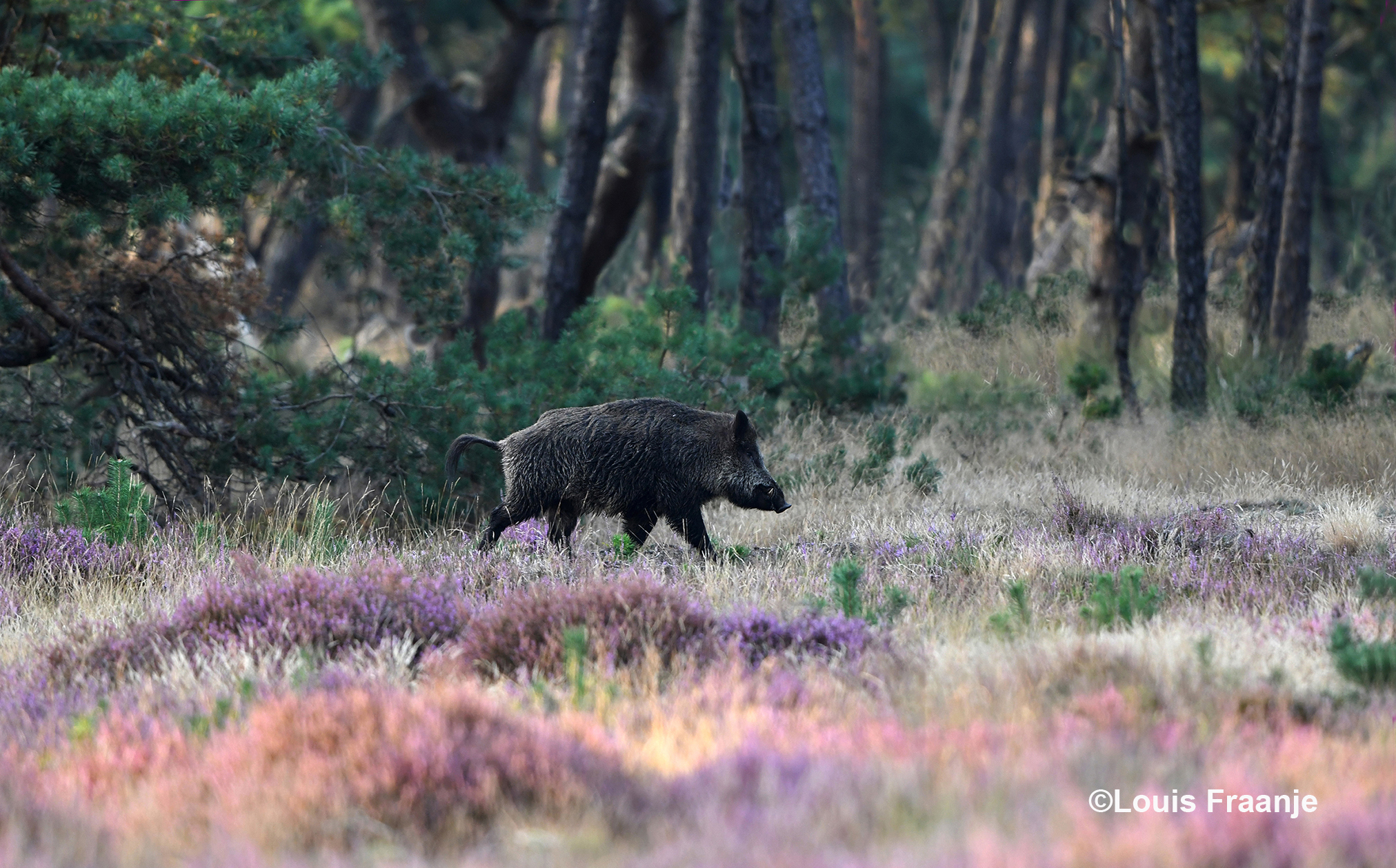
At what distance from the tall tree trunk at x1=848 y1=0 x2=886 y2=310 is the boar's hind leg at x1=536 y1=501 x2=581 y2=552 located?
19590 millimetres

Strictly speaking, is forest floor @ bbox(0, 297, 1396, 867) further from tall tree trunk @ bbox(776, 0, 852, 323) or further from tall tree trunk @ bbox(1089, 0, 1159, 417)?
tall tree trunk @ bbox(776, 0, 852, 323)

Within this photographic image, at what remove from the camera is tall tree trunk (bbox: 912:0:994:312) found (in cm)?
2658

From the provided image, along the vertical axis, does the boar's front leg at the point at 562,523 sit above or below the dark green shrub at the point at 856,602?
below

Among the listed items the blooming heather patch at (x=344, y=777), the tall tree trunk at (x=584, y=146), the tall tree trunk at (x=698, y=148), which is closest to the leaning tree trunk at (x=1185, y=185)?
the tall tree trunk at (x=698, y=148)

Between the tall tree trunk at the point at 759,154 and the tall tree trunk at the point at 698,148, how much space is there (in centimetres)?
147

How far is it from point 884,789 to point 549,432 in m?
5.06

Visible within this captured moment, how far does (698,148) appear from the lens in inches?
725

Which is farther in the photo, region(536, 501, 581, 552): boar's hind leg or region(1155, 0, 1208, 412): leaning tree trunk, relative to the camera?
region(1155, 0, 1208, 412): leaning tree trunk

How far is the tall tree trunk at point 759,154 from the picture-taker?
1625 centimetres

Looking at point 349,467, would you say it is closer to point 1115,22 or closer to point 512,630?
point 512,630

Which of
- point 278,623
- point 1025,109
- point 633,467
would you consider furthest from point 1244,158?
point 278,623

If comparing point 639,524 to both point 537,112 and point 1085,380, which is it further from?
point 537,112

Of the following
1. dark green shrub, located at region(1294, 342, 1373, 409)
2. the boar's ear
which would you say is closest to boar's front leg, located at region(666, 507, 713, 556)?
the boar's ear

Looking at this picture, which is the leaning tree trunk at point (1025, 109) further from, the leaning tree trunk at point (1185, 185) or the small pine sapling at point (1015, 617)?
the small pine sapling at point (1015, 617)
